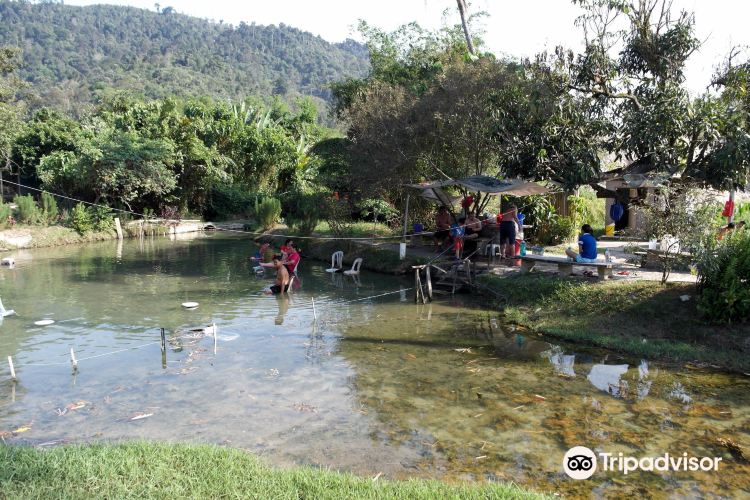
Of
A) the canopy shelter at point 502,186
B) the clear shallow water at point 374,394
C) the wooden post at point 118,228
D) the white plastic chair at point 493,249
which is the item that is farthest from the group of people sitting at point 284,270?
the wooden post at point 118,228

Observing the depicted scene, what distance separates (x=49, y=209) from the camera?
2812cm

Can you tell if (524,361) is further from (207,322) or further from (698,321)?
(207,322)

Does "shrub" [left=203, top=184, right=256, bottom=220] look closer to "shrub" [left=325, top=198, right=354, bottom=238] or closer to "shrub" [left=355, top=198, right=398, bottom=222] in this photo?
"shrub" [left=355, top=198, right=398, bottom=222]

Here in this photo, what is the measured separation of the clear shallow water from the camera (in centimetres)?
650

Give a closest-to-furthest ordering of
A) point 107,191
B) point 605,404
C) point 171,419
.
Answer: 1. point 171,419
2. point 605,404
3. point 107,191

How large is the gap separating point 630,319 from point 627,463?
547 cm

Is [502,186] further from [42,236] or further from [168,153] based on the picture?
[42,236]

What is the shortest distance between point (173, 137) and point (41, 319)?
22860 millimetres

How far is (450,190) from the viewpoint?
75.7ft

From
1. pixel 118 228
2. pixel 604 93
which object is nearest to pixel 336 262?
pixel 604 93

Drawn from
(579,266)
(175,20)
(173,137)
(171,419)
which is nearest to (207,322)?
(171,419)

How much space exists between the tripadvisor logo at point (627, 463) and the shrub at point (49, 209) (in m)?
28.3

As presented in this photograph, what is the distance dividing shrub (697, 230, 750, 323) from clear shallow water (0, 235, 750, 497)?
1581 millimetres

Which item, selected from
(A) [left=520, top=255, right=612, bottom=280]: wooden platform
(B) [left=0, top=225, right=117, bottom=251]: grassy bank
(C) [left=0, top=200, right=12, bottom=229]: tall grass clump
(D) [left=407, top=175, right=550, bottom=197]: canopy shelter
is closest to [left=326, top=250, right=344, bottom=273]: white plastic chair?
(D) [left=407, top=175, right=550, bottom=197]: canopy shelter
